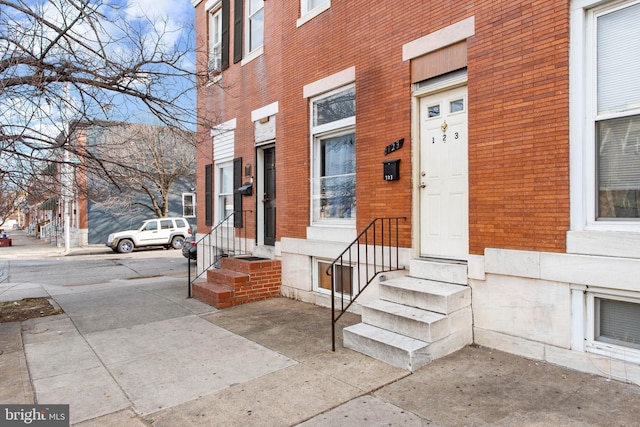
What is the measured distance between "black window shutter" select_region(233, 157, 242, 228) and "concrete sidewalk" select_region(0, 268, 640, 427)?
145 inches

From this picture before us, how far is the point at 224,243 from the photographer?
10094 millimetres

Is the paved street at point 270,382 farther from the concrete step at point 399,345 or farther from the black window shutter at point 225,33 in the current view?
the black window shutter at point 225,33

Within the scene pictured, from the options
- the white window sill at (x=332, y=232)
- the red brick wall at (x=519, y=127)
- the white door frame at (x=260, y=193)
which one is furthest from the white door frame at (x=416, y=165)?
the white door frame at (x=260, y=193)

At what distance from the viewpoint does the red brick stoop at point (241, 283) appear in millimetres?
7051

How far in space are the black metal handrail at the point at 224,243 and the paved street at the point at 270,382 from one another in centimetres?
331

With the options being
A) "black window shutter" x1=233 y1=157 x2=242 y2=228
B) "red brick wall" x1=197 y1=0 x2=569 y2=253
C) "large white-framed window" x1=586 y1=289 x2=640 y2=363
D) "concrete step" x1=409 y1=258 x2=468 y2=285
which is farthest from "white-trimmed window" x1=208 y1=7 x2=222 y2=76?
"large white-framed window" x1=586 y1=289 x2=640 y2=363

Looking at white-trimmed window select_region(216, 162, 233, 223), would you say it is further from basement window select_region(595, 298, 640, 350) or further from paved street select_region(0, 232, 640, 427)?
basement window select_region(595, 298, 640, 350)

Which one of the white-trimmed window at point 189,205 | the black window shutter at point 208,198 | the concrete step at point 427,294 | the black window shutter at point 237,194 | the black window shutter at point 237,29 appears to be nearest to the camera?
the concrete step at point 427,294

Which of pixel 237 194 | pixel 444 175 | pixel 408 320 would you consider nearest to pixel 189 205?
pixel 237 194

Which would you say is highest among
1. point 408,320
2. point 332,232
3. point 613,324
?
point 332,232

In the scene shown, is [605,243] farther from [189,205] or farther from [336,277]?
[189,205]

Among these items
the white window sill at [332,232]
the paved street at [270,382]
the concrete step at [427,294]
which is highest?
the white window sill at [332,232]

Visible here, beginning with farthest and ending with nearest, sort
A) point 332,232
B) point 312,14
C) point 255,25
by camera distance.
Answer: point 255,25 → point 312,14 → point 332,232

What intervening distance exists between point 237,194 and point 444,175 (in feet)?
17.6
